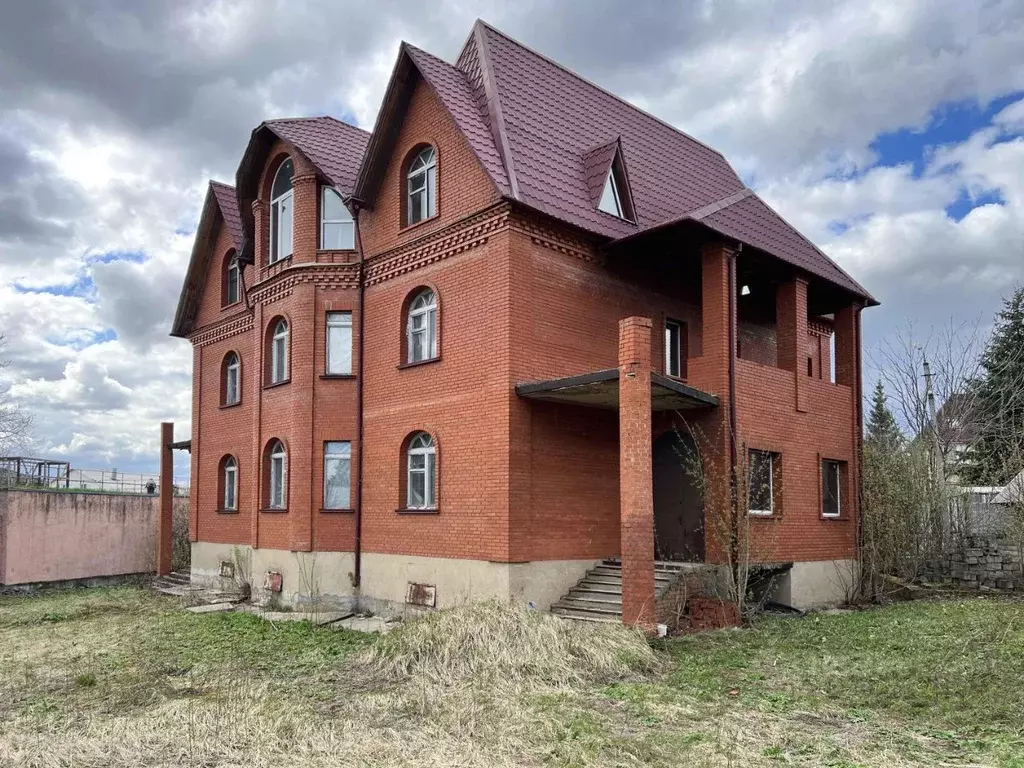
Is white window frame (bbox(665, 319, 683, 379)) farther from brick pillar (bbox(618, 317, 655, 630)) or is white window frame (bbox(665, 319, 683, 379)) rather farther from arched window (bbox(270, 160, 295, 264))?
arched window (bbox(270, 160, 295, 264))

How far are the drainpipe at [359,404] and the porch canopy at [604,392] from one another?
4.18 meters

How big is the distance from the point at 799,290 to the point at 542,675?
925 centimetres

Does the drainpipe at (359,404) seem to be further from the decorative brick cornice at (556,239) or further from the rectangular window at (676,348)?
the rectangular window at (676,348)

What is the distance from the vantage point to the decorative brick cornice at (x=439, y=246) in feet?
45.9

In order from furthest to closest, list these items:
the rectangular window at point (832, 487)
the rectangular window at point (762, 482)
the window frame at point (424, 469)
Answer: the rectangular window at point (832, 487)
the rectangular window at point (762, 482)
the window frame at point (424, 469)

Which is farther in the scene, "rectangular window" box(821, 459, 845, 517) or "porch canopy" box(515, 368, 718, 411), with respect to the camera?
"rectangular window" box(821, 459, 845, 517)

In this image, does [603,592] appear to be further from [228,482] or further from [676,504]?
[228,482]

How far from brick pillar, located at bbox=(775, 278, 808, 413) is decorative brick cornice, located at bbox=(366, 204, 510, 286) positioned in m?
5.50

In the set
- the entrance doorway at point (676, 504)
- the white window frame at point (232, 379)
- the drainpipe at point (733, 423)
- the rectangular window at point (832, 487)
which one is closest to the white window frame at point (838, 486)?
the rectangular window at point (832, 487)

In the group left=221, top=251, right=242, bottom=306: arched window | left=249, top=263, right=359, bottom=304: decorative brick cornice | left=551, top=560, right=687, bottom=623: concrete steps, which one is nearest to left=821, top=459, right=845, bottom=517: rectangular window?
left=551, top=560, right=687, bottom=623: concrete steps

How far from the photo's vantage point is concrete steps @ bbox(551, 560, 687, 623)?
1270cm

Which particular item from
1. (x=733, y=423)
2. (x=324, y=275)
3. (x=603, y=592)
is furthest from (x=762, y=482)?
(x=324, y=275)

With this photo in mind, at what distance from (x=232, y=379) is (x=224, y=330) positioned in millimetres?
1165

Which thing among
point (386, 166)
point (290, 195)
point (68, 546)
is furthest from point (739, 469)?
point (68, 546)
